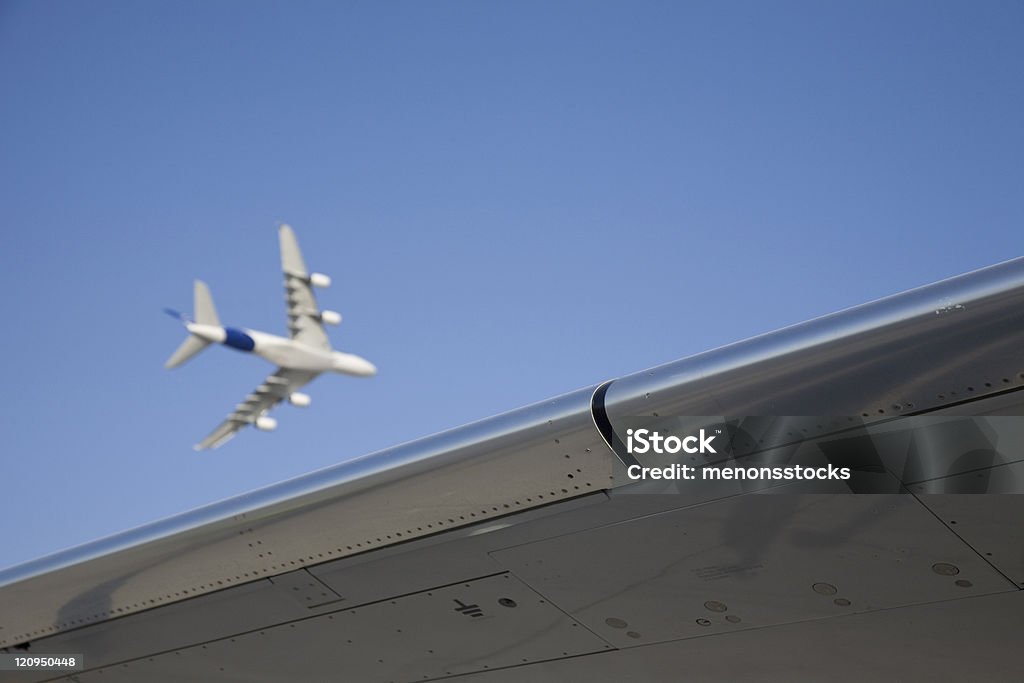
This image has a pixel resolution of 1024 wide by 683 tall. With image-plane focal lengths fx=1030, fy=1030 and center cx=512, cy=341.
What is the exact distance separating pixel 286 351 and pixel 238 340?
3.72m

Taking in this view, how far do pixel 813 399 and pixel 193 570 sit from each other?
4.20 m

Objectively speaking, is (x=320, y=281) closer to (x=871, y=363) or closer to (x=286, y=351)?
(x=286, y=351)

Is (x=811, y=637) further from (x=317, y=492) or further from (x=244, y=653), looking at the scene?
(x=244, y=653)

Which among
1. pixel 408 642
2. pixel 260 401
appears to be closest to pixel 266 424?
pixel 260 401

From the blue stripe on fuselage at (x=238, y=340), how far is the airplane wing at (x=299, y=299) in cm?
426

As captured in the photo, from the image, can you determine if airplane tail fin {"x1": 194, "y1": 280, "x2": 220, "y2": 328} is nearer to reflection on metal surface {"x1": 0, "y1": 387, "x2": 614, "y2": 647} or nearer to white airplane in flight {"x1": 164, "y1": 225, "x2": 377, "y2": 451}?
white airplane in flight {"x1": 164, "y1": 225, "x2": 377, "y2": 451}

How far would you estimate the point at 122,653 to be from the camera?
7.49m

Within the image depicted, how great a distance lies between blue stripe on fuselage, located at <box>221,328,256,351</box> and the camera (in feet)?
114

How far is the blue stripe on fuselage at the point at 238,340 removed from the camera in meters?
34.6

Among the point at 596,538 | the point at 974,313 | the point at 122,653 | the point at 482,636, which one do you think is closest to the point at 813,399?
the point at 974,313

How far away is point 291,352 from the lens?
39.1 metres

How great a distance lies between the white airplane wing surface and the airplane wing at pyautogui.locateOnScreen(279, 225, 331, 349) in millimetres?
33775

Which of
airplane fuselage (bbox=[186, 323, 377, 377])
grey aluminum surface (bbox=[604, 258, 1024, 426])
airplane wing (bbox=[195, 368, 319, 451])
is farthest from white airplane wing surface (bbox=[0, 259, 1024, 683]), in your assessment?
airplane wing (bbox=[195, 368, 319, 451])

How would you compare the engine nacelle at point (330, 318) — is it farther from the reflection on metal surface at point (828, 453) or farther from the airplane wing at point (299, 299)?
the reflection on metal surface at point (828, 453)
